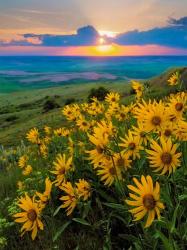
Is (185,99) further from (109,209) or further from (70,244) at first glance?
(70,244)

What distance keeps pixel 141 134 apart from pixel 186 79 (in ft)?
68.8

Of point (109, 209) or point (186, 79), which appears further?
point (186, 79)

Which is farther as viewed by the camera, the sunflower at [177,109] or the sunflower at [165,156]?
the sunflower at [177,109]

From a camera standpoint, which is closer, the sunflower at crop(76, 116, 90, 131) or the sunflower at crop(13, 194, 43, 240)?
the sunflower at crop(13, 194, 43, 240)

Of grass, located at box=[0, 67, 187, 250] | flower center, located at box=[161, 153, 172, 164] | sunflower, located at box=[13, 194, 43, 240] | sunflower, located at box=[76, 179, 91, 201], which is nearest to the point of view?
flower center, located at box=[161, 153, 172, 164]

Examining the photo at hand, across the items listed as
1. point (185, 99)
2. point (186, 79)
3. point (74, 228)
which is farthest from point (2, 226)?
point (186, 79)

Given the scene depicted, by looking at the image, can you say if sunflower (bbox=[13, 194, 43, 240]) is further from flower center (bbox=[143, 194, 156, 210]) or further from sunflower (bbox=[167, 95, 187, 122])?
sunflower (bbox=[167, 95, 187, 122])

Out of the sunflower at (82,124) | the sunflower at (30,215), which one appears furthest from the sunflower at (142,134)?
the sunflower at (82,124)

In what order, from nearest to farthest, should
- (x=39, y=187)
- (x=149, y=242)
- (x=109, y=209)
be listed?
(x=149, y=242) < (x=109, y=209) < (x=39, y=187)

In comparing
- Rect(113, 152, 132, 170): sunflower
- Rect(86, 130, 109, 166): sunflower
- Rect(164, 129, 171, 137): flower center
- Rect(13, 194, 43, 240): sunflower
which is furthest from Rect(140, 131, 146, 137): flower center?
Rect(13, 194, 43, 240): sunflower

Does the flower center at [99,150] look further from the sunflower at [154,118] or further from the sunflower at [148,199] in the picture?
the sunflower at [148,199]

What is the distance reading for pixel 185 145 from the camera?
5.23m

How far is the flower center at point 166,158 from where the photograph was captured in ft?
12.5

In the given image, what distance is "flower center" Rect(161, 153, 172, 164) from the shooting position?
3813mm
